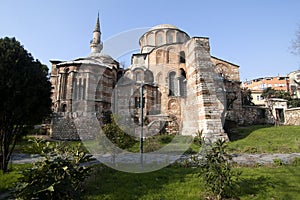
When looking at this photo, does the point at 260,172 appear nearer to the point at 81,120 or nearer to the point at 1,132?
the point at 1,132

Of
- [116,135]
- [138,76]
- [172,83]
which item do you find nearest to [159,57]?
[138,76]

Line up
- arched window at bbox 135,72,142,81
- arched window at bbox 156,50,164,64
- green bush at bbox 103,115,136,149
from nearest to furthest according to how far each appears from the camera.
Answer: green bush at bbox 103,115,136,149 < arched window at bbox 156,50,164,64 < arched window at bbox 135,72,142,81

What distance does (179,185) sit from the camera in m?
4.46

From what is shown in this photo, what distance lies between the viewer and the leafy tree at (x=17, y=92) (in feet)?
18.6

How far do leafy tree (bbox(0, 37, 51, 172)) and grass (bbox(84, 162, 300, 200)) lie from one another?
337 cm

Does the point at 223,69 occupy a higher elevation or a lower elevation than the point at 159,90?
higher

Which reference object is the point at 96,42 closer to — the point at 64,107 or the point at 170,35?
the point at 170,35

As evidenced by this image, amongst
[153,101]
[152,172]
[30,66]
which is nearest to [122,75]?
[153,101]

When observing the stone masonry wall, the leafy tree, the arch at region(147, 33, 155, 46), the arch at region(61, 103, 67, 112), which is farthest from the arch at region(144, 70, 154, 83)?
the leafy tree

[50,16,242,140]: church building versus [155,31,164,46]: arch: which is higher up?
[155,31,164,46]: arch

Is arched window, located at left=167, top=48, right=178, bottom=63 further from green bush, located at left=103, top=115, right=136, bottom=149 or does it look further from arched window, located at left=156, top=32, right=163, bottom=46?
green bush, located at left=103, top=115, right=136, bottom=149

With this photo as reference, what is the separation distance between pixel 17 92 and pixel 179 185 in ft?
18.9

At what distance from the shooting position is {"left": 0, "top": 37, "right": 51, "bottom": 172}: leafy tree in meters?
Result: 5.68

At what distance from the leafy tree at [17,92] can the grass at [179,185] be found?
132 inches
